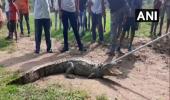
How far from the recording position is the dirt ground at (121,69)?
7.92 meters

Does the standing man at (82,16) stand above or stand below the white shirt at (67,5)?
below

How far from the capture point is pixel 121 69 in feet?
32.2

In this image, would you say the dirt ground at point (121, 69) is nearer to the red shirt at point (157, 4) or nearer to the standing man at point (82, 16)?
the red shirt at point (157, 4)

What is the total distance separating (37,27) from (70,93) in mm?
4091

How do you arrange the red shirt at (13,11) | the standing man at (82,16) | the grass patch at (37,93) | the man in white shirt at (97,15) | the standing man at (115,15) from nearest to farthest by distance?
the grass patch at (37,93)
the standing man at (115,15)
the man in white shirt at (97,15)
the red shirt at (13,11)
the standing man at (82,16)

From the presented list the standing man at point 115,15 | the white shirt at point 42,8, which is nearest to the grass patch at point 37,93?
the white shirt at point 42,8

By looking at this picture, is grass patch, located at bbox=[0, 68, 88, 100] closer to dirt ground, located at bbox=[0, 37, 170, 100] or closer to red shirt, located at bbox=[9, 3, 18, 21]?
dirt ground, located at bbox=[0, 37, 170, 100]

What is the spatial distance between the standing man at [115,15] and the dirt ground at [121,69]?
415 mm

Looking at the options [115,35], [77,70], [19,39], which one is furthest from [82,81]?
[19,39]

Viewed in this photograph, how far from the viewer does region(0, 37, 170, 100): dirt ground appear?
7918 millimetres

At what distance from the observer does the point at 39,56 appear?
10.9 m

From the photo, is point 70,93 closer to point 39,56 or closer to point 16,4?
point 39,56

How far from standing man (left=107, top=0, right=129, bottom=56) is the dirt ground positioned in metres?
0.41

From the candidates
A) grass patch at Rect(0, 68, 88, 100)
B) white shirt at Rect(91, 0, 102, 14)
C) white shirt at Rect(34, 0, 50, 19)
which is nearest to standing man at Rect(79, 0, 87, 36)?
white shirt at Rect(91, 0, 102, 14)
